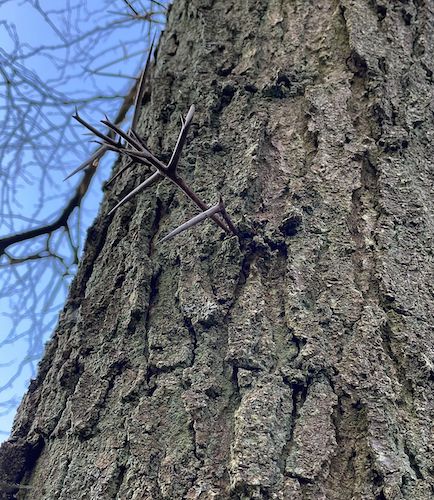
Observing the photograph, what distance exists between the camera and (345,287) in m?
0.72

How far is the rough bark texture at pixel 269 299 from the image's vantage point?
0.61 meters

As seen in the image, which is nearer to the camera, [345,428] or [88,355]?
[345,428]

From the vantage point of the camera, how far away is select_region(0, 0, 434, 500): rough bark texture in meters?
0.61

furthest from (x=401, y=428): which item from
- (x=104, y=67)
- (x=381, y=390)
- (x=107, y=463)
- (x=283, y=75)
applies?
(x=104, y=67)

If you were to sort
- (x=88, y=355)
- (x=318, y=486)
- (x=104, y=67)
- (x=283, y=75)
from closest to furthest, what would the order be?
(x=318, y=486)
(x=88, y=355)
(x=283, y=75)
(x=104, y=67)


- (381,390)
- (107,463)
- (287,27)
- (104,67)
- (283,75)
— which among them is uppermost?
(104,67)

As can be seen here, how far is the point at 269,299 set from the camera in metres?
0.72

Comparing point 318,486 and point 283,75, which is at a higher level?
point 283,75

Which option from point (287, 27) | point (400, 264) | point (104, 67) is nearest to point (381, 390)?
point (400, 264)

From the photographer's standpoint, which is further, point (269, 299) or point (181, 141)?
point (269, 299)

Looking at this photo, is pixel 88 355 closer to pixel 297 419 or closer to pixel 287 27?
pixel 297 419

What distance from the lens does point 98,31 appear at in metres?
1.99

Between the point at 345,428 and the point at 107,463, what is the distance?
0.27 metres

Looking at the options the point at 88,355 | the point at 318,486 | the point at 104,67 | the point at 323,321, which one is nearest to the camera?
the point at 318,486
